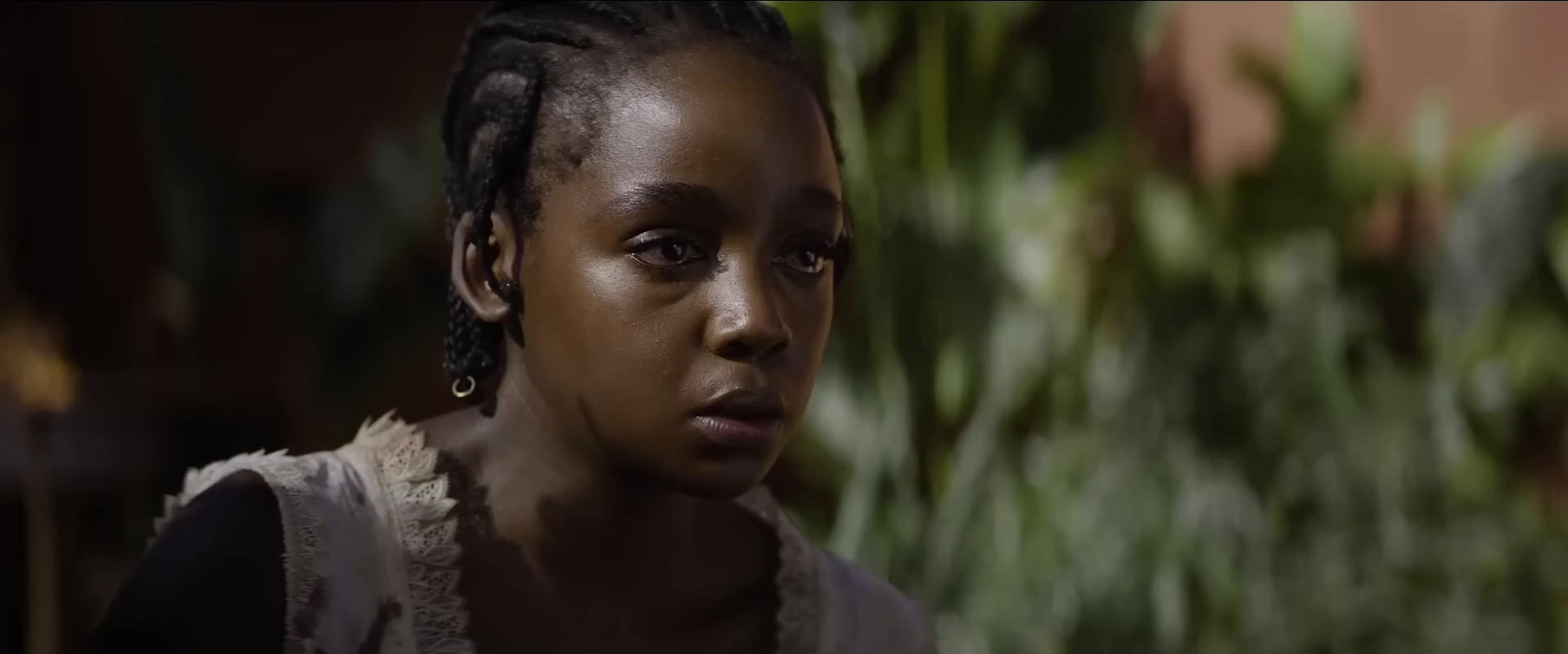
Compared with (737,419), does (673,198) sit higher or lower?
higher

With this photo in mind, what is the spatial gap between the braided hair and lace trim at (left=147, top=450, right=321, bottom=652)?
0.36 ft

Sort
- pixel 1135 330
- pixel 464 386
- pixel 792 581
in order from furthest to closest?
1. pixel 1135 330
2. pixel 792 581
3. pixel 464 386

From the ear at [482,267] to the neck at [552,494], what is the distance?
0.04m

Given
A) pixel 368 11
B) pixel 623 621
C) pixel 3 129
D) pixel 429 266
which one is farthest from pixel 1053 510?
pixel 3 129

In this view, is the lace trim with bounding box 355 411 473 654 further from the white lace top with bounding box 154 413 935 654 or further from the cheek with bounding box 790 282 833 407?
the cheek with bounding box 790 282 833 407

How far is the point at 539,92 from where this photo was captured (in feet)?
2.80

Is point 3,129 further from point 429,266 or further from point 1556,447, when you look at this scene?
point 1556,447

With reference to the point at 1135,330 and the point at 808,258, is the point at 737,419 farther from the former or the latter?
the point at 1135,330

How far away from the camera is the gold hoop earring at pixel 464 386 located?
2.89ft

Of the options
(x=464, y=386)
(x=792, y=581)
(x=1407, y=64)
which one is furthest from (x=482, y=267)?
(x=1407, y=64)

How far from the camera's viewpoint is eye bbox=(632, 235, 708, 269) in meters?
0.79

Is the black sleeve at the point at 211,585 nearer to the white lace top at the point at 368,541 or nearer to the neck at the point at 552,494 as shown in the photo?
the white lace top at the point at 368,541

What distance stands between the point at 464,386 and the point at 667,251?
164 mm

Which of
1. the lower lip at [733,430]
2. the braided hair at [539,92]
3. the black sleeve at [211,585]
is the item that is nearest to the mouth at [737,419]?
the lower lip at [733,430]
